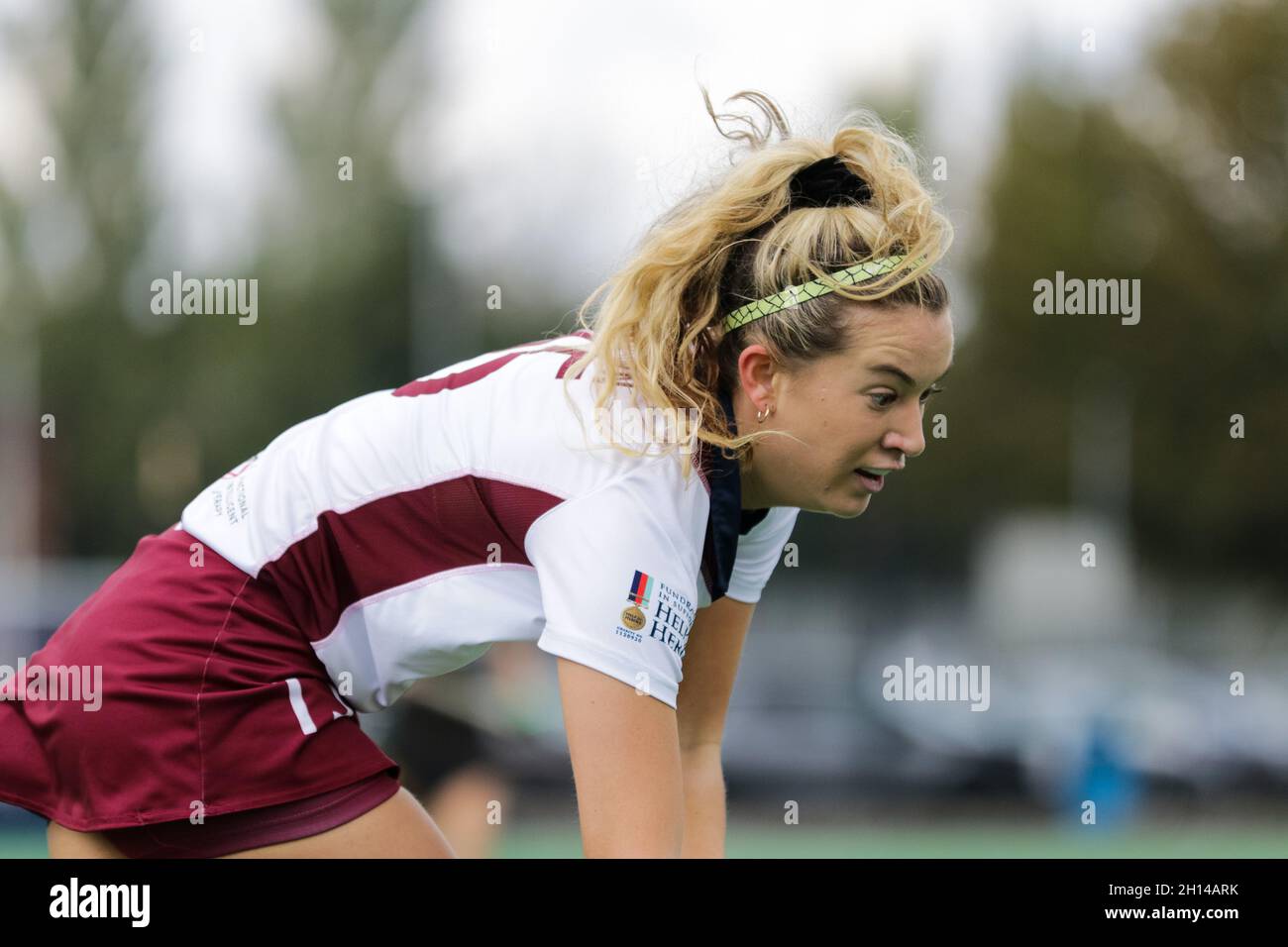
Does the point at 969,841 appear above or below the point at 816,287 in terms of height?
below

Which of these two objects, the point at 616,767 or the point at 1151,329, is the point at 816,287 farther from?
the point at 1151,329

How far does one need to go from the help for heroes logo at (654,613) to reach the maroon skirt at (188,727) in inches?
24.4

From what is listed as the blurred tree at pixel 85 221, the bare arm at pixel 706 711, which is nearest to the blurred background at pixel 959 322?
the blurred tree at pixel 85 221

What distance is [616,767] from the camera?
2.29 m

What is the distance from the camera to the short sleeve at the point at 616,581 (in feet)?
7.52

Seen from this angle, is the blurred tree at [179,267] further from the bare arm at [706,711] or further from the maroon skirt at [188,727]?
the maroon skirt at [188,727]

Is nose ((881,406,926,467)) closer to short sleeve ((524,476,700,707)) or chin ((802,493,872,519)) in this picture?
chin ((802,493,872,519))

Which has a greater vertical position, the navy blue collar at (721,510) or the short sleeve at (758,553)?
the navy blue collar at (721,510)

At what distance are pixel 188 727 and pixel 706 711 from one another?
113 centimetres

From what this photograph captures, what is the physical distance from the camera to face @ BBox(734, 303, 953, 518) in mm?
2539

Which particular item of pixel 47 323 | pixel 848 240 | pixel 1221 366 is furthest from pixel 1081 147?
pixel 848 240

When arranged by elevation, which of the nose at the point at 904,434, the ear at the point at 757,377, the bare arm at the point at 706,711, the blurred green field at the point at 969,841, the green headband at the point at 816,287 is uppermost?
the green headband at the point at 816,287

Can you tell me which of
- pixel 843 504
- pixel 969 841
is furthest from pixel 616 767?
pixel 969 841
